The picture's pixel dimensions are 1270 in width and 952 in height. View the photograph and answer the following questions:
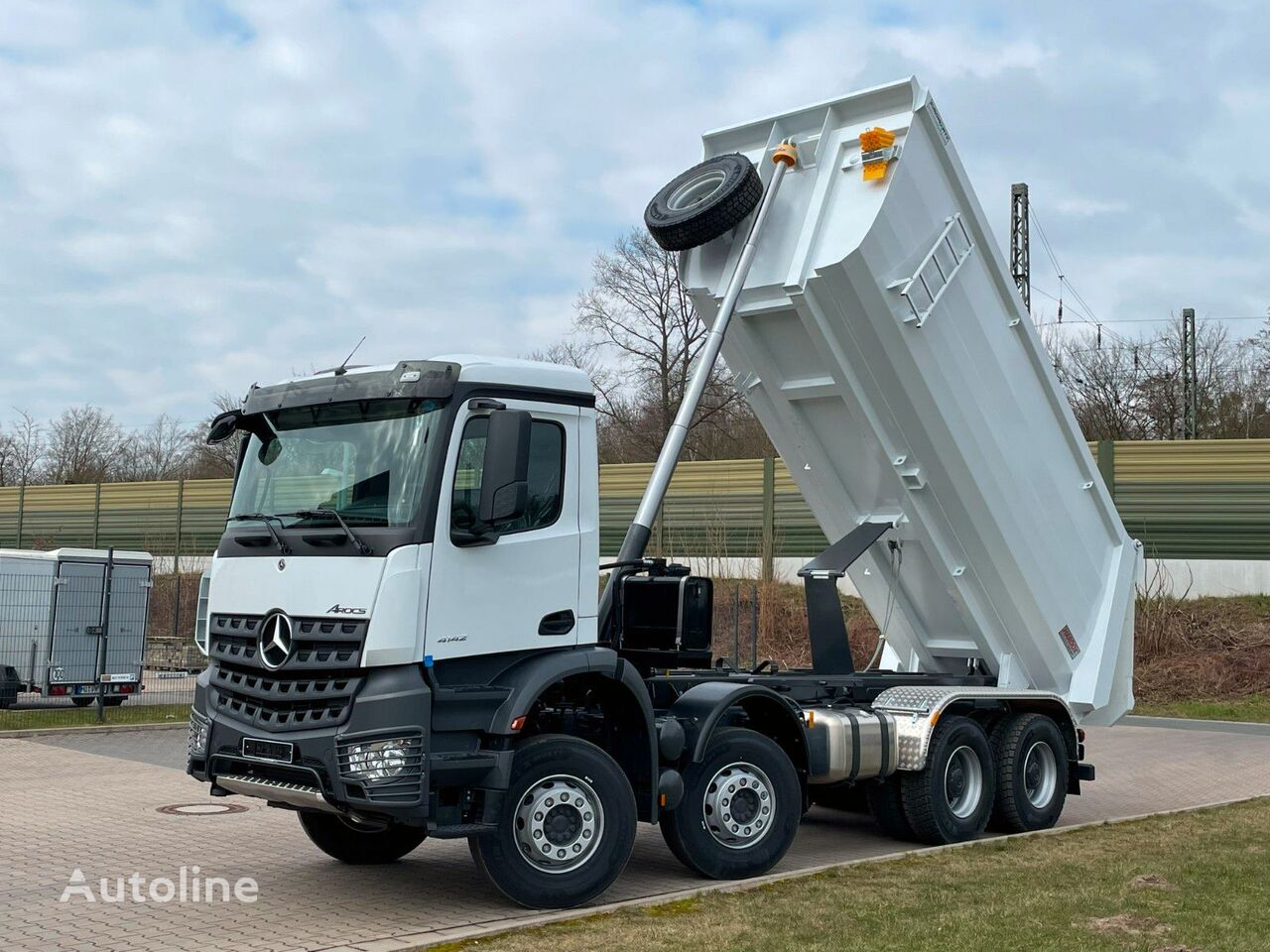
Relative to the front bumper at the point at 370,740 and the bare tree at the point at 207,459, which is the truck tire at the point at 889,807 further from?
the bare tree at the point at 207,459

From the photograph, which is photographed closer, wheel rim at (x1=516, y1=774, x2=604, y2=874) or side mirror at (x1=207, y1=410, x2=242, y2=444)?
wheel rim at (x1=516, y1=774, x2=604, y2=874)

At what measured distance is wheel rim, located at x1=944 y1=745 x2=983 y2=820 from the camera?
378 inches

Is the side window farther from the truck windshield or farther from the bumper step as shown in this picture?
the bumper step

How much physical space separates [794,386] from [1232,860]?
13.6ft

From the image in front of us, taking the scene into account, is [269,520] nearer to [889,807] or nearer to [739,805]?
[739,805]

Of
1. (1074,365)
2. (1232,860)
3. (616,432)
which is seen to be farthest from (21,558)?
(1074,365)

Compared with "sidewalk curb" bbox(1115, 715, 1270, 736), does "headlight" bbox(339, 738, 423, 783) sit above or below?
above

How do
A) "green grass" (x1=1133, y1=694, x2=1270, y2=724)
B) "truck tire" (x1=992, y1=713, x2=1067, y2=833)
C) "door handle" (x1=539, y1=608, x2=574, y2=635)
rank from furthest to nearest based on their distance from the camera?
"green grass" (x1=1133, y1=694, x2=1270, y2=724)
"truck tire" (x1=992, y1=713, x2=1067, y2=833)
"door handle" (x1=539, y1=608, x2=574, y2=635)

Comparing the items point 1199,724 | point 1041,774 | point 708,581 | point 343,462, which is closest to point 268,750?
point 343,462

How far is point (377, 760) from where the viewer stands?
6.61 m

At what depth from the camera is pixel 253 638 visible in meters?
7.16

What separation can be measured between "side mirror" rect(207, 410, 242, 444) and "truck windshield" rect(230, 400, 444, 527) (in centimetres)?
16

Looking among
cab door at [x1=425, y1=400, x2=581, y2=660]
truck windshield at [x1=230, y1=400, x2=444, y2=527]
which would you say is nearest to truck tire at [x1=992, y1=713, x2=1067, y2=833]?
Answer: cab door at [x1=425, y1=400, x2=581, y2=660]

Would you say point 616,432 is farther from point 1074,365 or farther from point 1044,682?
point 1044,682
